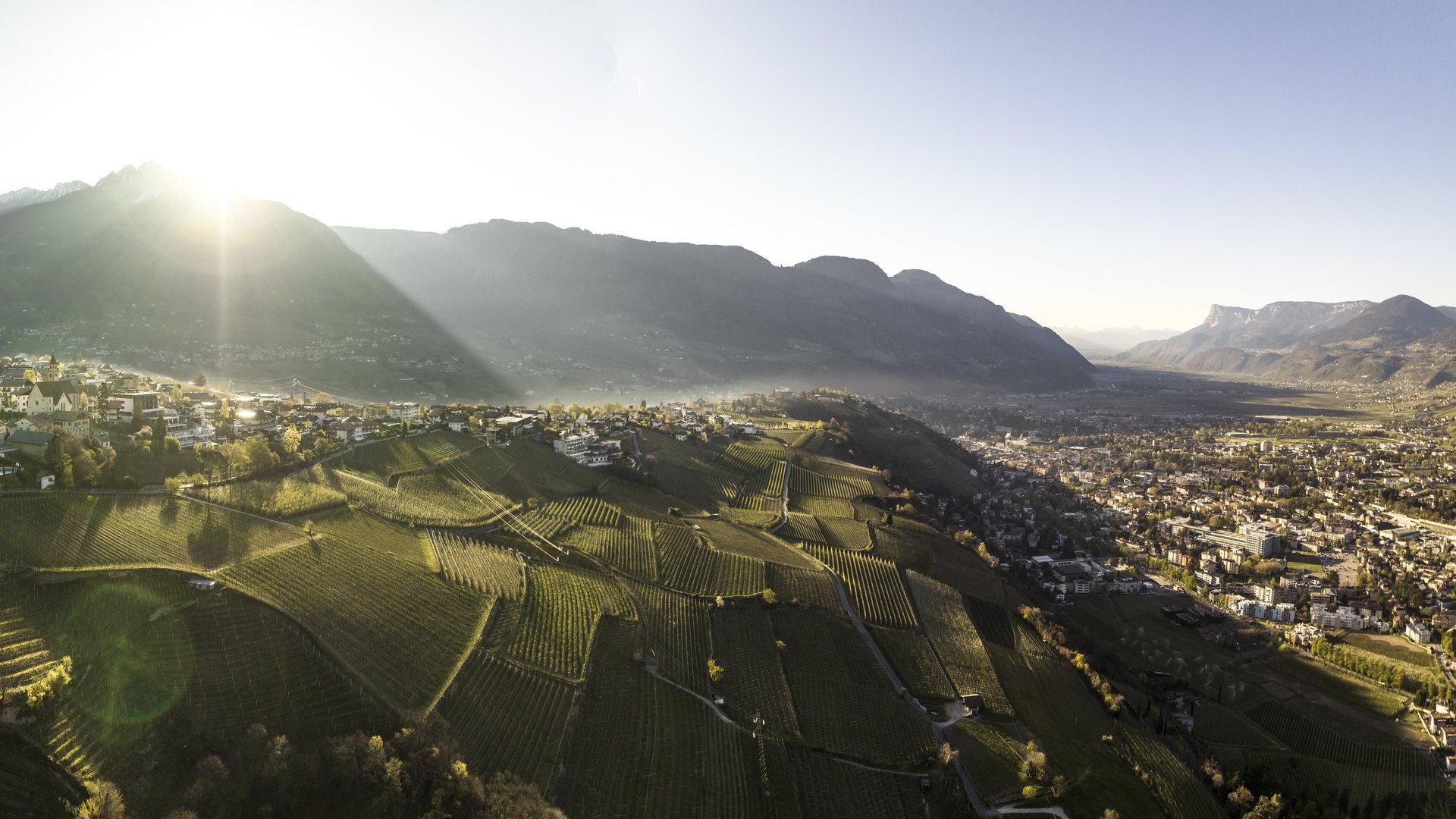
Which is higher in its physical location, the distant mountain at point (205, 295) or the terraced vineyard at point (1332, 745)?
the distant mountain at point (205, 295)

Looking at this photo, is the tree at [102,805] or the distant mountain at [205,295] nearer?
the tree at [102,805]

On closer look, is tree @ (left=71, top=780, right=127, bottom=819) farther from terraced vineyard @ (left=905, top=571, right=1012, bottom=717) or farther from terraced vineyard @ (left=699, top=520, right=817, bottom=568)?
terraced vineyard @ (left=905, top=571, right=1012, bottom=717)

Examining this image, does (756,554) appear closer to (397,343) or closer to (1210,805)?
(1210,805)

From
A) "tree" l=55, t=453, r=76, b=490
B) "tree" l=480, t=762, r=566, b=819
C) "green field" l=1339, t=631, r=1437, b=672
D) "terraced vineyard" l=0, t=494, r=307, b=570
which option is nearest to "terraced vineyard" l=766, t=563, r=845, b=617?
"tree" l=480, t=762, r=566, b=819

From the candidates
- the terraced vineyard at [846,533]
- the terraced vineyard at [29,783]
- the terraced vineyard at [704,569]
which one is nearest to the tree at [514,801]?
the terraced vineyard at [29,783]

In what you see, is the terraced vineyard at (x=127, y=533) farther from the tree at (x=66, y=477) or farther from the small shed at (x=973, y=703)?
the small shed at (x=973, y=703)

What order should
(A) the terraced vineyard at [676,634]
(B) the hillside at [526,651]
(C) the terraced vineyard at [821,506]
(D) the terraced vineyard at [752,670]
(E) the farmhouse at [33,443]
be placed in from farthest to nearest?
(C) the terraced vineyard at [821,506], (E) the farmhouse at [33,443], (A) the terraced vineyard at [676,634], (D) the terraced vineyard at [752,670], (B) the hillside at [526,651]

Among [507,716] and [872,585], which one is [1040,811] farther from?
[507,716]
